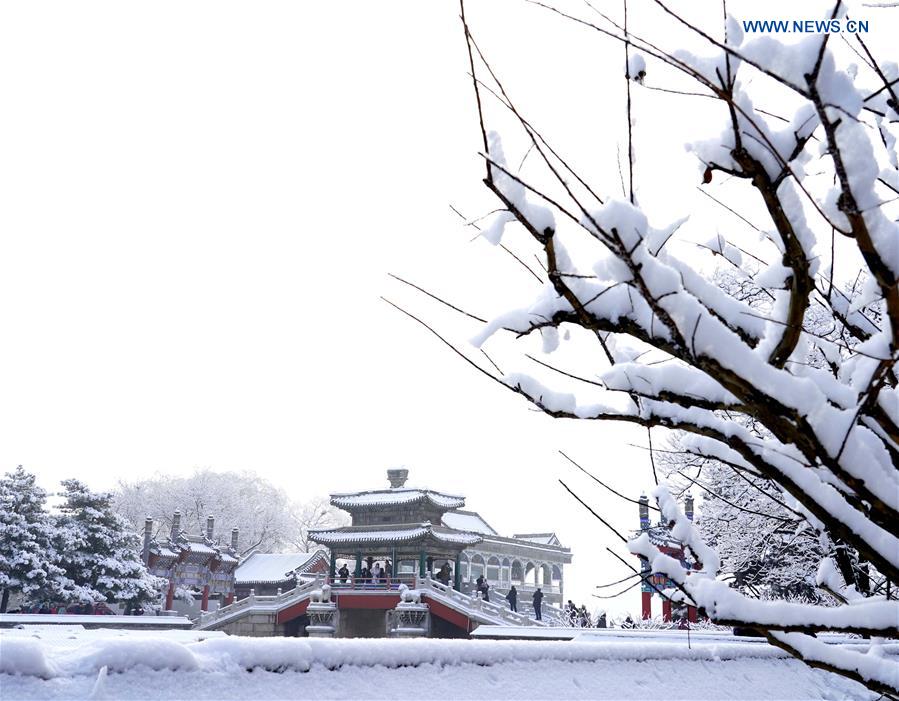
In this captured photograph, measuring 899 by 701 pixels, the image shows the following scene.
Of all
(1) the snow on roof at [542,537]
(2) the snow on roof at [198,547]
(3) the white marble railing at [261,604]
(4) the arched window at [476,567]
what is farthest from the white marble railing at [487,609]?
(1) the snow on roof at [542,537]

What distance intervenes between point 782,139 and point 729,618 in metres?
1.24

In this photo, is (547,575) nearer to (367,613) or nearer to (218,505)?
(367,613)

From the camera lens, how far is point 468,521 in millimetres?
46094

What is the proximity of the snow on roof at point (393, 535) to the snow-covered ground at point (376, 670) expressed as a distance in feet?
81.6

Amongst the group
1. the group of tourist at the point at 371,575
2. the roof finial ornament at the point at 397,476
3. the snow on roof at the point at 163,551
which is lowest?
the group of tourist at the point at 371,575

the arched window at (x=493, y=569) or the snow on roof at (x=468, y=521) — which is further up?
the snow on roof at (x=468, y=521)

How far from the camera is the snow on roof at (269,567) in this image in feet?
130

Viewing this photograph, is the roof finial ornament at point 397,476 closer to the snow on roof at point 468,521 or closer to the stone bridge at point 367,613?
the stone bridge at point 367,613

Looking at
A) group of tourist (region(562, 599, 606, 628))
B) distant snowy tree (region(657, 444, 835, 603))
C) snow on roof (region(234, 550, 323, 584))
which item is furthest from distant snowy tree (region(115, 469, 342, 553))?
distant snowy tree (region(657, 444, 835, 603))

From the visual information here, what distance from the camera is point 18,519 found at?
25.0 metres

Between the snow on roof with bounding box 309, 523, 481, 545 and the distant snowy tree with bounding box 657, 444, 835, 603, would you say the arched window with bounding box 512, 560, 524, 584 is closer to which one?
the snow on roof with bounding box 309, 523, 481, 545

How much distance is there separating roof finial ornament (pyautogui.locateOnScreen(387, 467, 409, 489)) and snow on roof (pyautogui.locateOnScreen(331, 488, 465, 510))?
1.35 meters

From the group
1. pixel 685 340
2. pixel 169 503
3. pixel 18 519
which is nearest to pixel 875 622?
pixel 685 340

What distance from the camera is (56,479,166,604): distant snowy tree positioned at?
26172 mm
